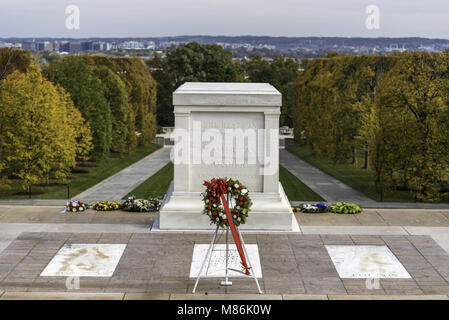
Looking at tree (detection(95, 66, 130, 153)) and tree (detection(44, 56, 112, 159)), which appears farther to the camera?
tree (detection(95, 66, 130, 153))

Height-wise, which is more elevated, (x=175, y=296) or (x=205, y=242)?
(x=205, y=242)

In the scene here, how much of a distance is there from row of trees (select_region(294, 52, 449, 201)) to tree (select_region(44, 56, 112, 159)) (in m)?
16.5

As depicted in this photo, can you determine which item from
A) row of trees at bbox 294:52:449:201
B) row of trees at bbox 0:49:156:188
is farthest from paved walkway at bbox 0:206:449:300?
row of trees at bbox 0:49:156:188

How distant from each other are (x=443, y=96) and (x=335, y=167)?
15.8 m

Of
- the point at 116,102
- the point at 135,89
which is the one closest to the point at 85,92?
the point at 116,102

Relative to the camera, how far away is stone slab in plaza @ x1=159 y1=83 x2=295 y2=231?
17.0 m

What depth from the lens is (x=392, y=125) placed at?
30844mm

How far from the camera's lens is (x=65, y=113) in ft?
108

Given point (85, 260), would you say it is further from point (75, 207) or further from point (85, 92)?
point (85, 92)

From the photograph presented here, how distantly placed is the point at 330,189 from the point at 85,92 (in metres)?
17.6

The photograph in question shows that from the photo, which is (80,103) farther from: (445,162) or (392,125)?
(445,162)

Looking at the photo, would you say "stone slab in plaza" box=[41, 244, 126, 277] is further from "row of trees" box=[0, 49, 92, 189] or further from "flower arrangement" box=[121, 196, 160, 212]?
"row of trees" box=[0, 49, 92, 189]

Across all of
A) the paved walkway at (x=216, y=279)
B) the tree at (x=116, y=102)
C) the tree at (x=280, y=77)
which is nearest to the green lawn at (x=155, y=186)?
the tree at (x=116, y=102)

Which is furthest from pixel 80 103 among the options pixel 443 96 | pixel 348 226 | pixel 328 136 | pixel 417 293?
pixel 417 293
